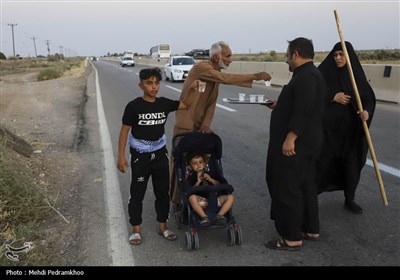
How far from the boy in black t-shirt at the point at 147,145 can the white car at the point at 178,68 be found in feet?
64.9

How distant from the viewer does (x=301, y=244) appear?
3.84m

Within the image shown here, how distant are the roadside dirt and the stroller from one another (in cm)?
109

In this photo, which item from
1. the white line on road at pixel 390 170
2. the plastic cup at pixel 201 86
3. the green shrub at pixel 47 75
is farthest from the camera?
the green shrub at pixel 47 75

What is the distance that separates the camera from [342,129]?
179 inches

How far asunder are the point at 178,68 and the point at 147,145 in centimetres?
2079

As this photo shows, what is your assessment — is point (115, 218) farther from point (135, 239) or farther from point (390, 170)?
point (390, 170)

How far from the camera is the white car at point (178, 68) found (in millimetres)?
23875

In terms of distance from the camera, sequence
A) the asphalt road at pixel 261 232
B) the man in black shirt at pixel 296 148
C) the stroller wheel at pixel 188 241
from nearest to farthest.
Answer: the man in black shirt at pixel 296 148 < the asphalt road at pixel 261 232 < the stroller wheel at pixel 188 241

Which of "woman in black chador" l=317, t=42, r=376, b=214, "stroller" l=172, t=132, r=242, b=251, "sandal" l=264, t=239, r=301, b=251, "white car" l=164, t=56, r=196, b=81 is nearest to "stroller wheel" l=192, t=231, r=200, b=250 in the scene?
"stroller" l=172, t=132, r=242, b=251

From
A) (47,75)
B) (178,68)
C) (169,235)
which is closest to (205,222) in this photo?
(169,235)

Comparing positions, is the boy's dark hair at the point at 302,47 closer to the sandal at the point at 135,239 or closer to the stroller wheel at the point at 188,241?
the stroller wheel at the point at 188,241

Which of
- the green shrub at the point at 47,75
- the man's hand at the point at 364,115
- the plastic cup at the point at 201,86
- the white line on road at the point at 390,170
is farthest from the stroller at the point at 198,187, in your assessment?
the green shrub at the point at 47,75
